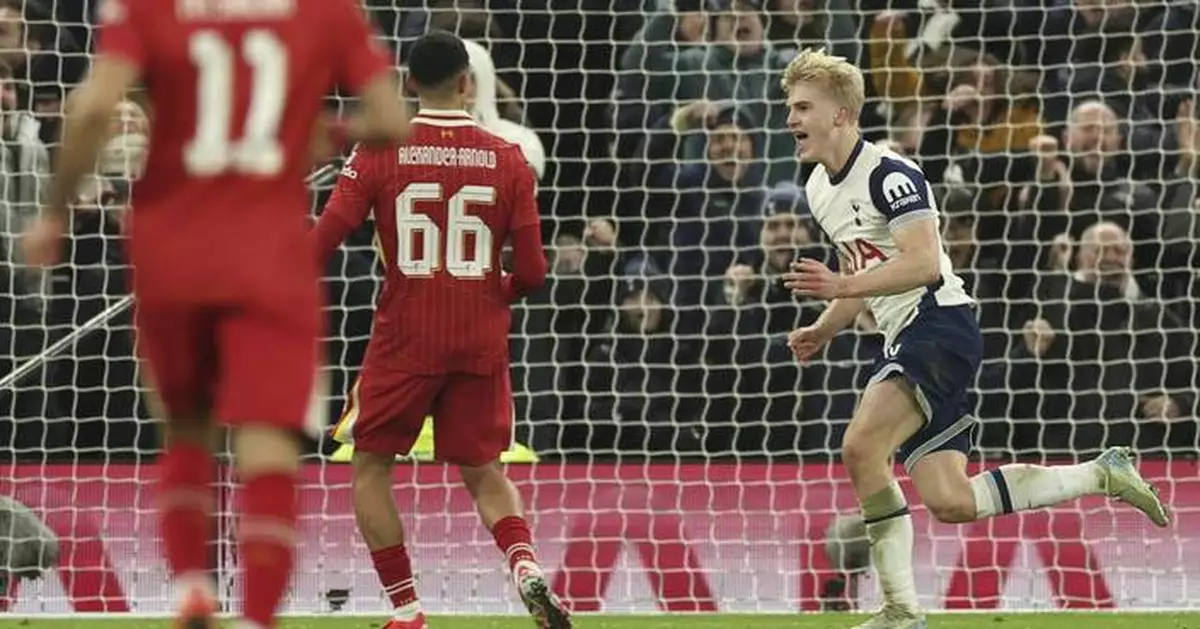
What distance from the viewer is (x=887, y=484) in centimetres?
748

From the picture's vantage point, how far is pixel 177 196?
200 inches

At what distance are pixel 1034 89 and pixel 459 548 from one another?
3648mm

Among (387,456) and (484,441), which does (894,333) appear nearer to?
(484,441)

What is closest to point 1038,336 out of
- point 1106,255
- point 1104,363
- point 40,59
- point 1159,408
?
point 1104,363

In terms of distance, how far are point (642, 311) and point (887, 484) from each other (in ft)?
13.0

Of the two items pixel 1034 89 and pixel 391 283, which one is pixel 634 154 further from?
pixel 391 283

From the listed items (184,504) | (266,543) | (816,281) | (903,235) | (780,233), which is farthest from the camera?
(780,233)

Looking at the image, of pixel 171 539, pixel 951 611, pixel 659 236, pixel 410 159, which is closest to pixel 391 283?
pixel 410 159

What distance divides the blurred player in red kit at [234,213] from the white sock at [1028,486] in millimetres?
3225

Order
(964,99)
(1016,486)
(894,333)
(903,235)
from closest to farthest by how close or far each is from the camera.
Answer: (903,235) → (894,333) → (1016,486) → (964,99)

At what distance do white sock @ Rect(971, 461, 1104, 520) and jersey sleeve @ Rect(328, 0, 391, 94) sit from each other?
3223 millimetres

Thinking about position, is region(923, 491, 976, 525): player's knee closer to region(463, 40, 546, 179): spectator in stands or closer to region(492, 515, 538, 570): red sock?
region(492, 515, 538, 570): red sock

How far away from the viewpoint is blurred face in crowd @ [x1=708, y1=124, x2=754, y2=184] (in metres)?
11.6

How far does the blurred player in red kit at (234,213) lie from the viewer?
4.94 metres
